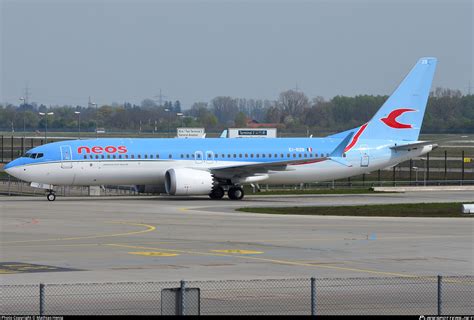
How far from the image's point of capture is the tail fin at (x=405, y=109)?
211 feet

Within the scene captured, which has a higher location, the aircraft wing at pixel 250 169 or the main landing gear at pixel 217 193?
the aircraft wing at pixel 250 169

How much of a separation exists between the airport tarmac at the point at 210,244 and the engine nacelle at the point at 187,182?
12.2 feet

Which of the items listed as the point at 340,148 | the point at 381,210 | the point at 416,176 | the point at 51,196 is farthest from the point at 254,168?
the point at 416,176

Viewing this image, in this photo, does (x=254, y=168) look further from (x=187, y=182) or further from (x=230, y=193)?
(x=187, y=182)

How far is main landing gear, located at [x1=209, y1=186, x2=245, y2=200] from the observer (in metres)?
60.8

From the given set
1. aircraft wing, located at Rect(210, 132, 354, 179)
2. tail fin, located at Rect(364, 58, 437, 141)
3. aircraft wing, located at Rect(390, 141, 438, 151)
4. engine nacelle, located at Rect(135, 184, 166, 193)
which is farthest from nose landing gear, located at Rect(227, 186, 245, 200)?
aircraft wing, located at Rect(390, 141, 438, 151)

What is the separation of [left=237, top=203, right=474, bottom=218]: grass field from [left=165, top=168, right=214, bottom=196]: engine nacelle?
7.46m

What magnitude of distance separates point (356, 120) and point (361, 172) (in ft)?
209

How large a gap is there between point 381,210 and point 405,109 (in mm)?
15915

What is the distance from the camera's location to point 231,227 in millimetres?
41500

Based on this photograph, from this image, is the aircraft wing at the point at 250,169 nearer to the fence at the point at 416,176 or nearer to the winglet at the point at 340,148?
the winglet at the point at 340,148

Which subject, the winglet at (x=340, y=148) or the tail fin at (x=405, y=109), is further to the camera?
the tail fin at (x=405, y=109)

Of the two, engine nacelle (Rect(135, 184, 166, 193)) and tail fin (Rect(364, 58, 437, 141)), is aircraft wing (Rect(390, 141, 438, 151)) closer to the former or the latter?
tail fin (Rect(364, 58, 437, 141))

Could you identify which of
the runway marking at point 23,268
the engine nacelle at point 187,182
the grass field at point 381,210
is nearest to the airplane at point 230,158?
the engine nacelle at point 187,182
